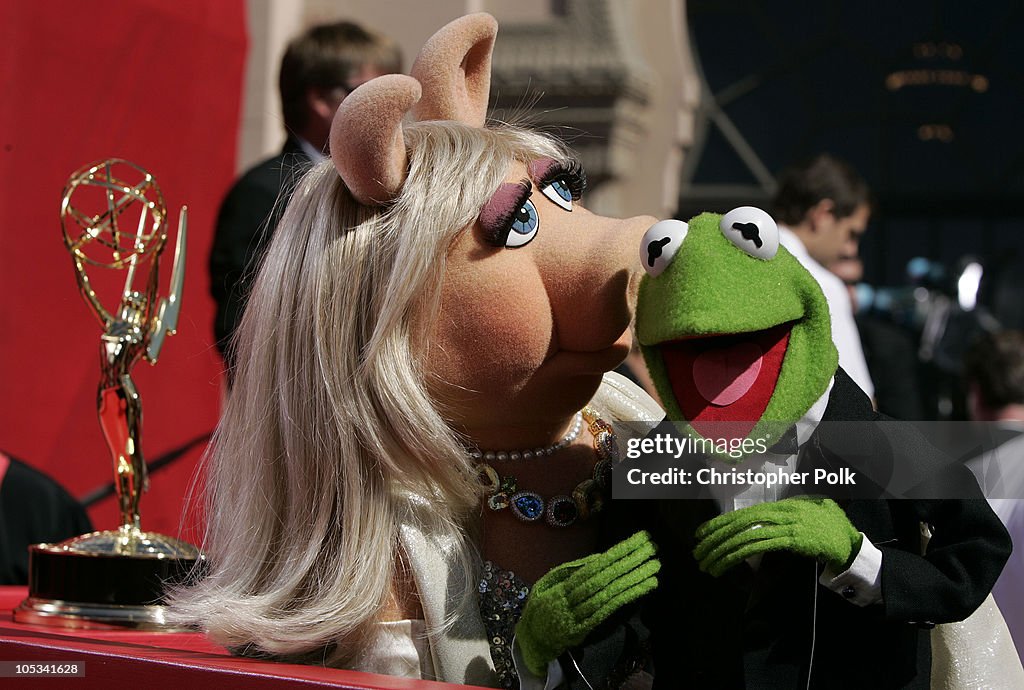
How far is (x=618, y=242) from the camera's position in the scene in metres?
1.43

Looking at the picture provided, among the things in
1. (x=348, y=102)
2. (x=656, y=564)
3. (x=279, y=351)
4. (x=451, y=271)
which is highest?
(x=348, y=102)

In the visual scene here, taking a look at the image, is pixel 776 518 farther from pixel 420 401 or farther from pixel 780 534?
pixel 420 401

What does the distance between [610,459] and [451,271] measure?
307mm

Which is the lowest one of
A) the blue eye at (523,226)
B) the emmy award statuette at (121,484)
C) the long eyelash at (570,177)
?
the emmy award statuette at (121,484)

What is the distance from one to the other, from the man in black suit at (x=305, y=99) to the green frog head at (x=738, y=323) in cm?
174

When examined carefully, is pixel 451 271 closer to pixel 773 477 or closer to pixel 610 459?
pixel 610 459

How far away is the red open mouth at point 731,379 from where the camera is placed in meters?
1.28

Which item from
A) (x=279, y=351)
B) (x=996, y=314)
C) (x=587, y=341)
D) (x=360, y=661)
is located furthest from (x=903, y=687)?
(x=996, y=314)

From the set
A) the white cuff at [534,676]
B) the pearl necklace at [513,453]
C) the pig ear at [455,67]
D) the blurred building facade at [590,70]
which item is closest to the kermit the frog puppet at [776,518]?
the white cuff at [534,676]

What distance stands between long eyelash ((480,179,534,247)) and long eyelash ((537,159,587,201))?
3.9 inches

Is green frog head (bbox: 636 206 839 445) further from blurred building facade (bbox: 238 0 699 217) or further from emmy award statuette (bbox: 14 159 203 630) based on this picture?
blurred building facade (bbox: 238 0 699 217)

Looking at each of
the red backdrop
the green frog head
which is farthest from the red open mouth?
the red backdrop

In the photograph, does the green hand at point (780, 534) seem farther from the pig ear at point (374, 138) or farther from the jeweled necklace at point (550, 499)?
the pig ear at point (374, 138)

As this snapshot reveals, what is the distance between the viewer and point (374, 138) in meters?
1.45
